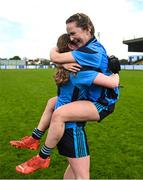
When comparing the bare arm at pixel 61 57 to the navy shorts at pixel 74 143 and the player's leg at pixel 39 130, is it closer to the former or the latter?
the player's leg at pixel 39 130

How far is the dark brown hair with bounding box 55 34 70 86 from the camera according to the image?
420 centimetres

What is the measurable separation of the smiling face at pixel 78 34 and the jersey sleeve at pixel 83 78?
0.32m

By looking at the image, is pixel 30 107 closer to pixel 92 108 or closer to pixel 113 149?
pixel 113 149

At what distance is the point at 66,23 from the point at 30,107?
11938 millimetres

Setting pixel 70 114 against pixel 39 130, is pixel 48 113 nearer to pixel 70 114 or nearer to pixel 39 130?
pixel 39 130

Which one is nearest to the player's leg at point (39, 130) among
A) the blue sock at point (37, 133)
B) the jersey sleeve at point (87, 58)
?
the blue sock at point (37, 133)

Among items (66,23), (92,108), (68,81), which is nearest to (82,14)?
(66,23)

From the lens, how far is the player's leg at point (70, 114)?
422 centimetres

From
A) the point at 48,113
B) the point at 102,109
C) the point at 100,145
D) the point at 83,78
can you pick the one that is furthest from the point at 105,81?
the point at 100,145

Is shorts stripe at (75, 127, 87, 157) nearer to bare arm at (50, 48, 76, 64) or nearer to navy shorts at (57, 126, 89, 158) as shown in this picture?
navy shorts at (57, 126, 89, 158)

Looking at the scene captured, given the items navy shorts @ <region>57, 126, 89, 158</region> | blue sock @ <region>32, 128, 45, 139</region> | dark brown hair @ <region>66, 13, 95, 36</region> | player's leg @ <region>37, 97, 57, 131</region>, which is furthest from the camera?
blue sock @ <region>32, 128, 45, 139</region>

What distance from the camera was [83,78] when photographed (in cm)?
418

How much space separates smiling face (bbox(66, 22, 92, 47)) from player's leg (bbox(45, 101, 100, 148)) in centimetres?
63

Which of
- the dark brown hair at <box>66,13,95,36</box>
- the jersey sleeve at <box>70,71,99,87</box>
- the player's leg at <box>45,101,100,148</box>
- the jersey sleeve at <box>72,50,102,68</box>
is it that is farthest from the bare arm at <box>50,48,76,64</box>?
the player's leg at <box>45,101,100,148</box>
